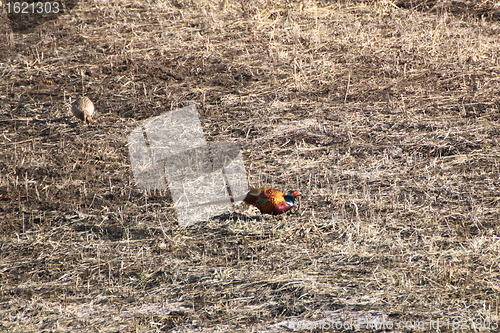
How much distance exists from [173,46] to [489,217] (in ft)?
15.5

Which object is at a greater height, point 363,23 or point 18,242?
point 363,23

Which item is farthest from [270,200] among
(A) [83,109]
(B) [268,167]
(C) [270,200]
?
(A) [83,109]

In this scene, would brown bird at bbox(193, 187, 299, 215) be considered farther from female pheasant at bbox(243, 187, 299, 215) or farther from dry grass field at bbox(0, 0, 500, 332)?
dry grass field at bbox(0, 0, 500, 332)

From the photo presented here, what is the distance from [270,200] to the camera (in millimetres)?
4742

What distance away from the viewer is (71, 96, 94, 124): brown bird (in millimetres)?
6277

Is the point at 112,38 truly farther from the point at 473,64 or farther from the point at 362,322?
the point at 362,322

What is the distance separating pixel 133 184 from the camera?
17.9ft

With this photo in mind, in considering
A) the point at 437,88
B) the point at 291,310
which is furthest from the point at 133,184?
the point at 437,88

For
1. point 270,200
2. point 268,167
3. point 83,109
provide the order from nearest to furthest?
point 270,200 → point 268,167 → point 83,109

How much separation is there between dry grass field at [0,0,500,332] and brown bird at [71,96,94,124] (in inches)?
5.8

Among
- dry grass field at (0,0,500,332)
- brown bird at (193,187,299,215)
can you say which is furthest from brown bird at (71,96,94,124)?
brown bird at (193,187,299,215)

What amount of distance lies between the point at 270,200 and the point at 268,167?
37.4 inches

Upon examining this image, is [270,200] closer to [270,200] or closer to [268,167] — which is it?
[270,200]

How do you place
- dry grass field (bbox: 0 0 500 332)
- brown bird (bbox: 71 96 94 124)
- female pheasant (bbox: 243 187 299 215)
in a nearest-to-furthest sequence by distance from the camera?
dry grass field (bbox: 0 0 500 332), female pheasant (bbox: 243 187 299 215), brown bird (bbox: 71 96 94 124)
